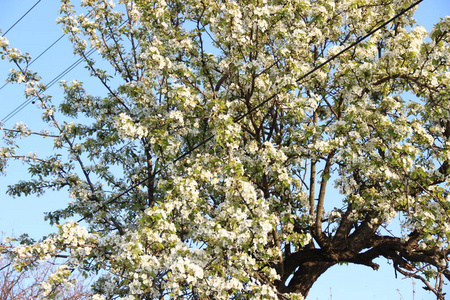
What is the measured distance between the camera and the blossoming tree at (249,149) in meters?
8.84

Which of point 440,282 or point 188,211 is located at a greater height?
point 188,211

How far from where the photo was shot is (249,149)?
1059 centimetres

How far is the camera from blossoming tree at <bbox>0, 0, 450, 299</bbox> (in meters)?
8.84

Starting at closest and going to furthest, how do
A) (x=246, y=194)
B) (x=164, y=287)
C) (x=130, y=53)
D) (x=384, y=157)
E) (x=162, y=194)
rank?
1. (x=164, y=287)
2. (x=246, y=194)
3. (x=384, y=157)
4. (x=162, y=194)
5. (x=130, y=53)

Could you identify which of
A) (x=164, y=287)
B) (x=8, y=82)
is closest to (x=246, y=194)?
(x=164, y=287)

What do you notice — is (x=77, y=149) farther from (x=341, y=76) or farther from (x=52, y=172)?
(x=341, y=76)

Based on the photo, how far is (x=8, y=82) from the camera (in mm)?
12008

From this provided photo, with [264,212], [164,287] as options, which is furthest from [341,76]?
[164,287]

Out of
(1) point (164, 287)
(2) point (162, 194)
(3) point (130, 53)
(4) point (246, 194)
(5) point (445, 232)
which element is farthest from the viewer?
(3) point (130, 53)

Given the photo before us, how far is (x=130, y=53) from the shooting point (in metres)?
12.6

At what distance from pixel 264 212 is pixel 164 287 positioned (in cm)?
220

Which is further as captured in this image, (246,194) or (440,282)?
(440,282)

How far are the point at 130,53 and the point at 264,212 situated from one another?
5.88 meters

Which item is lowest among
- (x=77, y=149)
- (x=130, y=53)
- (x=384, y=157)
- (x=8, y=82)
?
(x=384, y=157)
